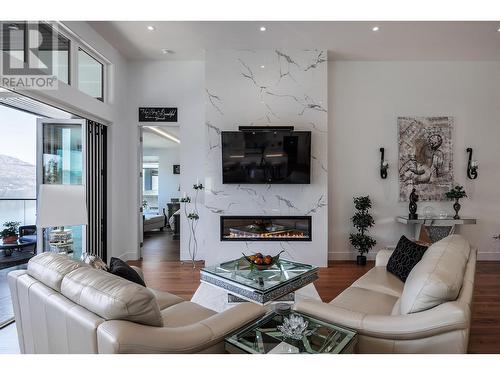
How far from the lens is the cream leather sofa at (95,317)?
3.81ft

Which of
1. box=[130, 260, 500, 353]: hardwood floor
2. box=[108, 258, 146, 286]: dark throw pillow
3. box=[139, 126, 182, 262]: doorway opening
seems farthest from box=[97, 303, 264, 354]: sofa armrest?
box=[139, 126, 182, 262]: doorway opening

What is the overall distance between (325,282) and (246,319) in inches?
99.9

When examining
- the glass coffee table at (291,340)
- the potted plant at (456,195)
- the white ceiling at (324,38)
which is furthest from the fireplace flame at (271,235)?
the white ceiling at (324,38)

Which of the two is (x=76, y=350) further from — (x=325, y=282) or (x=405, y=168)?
(x=405, y=168)

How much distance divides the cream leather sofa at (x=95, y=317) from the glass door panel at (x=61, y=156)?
82.7 inches

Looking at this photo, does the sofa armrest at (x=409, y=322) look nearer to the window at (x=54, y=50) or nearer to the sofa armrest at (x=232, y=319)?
the sofa armrest at (x=232, y=319)

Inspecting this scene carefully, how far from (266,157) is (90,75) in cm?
290

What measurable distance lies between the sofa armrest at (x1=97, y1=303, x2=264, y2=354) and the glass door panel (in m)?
2.94

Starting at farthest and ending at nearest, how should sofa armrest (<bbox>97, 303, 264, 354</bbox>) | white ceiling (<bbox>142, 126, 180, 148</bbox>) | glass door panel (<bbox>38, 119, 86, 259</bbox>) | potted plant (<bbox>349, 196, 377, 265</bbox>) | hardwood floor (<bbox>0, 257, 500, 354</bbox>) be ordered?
white ceiling (<bbox>142, 126, 180, 148</bbox>) < potted plant (<bbox>349, 196, 377, 265</bbox>) < glass door panel (<bbox>38, 119, 86, 259</bbox>) < hardwood floor (<bbox>0, 257, 500, 354</bbox>) < sofa armrest (<bbox>97, 303, 264, 354</bbox>)

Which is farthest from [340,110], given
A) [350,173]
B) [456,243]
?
[456,243]

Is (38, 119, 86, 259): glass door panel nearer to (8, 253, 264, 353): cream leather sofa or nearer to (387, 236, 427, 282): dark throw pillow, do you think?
(8, 253, 264, 353): cream leather sofa

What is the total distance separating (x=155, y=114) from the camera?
195 inches

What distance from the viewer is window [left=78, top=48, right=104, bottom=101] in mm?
3777
